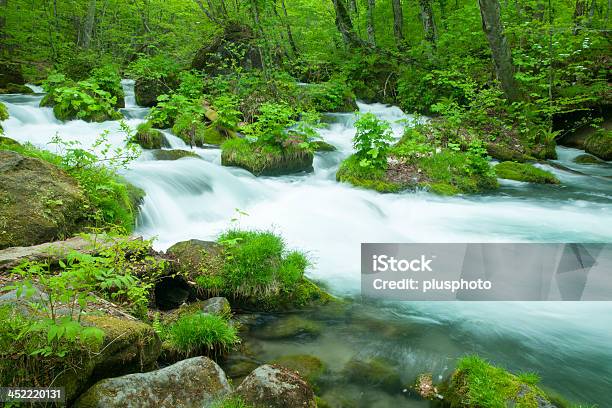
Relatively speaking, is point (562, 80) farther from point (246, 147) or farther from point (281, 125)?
point (246, 147)

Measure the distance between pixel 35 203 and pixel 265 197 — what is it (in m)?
4.79

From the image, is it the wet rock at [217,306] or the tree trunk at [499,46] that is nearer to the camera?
the wet rock at [217,306]

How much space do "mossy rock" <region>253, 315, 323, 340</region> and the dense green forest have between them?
23 mm

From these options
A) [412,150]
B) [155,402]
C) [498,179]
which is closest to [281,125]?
[412,150]

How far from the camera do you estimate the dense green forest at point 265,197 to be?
9.93 ft

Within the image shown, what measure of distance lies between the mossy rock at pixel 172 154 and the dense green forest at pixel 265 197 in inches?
6.4

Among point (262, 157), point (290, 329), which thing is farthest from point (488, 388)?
point (262, 157)

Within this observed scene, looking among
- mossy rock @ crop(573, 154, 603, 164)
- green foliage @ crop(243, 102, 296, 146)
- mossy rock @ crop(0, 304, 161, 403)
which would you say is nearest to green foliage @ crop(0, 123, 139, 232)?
mossy rock @ crop(0, 304, 161, 403)

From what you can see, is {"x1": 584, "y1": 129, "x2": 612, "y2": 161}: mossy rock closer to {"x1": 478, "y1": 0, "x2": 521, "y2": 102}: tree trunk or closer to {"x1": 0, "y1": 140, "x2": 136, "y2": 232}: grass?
{"x1": 478, "y1": 0, "x2": 521, "y2": 102}: tree trunk

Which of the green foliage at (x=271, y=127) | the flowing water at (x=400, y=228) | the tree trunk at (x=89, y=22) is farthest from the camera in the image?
the tree trunk at (x=89, y=22)

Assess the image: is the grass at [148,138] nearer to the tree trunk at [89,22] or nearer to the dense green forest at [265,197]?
the dense green forest at [265,197]

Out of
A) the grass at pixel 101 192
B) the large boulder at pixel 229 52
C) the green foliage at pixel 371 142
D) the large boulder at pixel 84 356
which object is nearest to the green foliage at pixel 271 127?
the green foliage at pixel 371 142

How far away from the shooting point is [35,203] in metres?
4.59

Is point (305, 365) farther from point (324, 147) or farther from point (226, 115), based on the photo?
point (226, 115)
